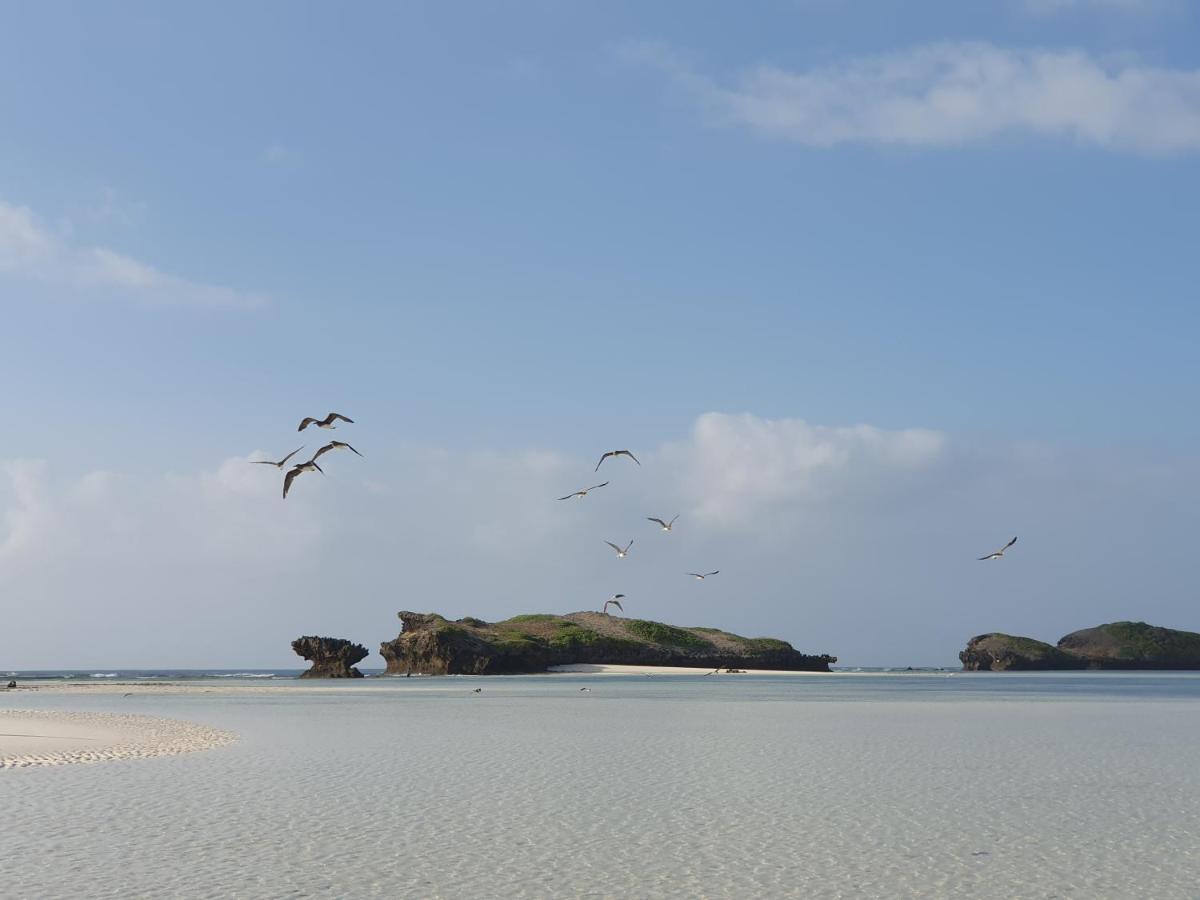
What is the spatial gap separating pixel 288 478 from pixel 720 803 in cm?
2009

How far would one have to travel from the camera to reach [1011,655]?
7087 inches

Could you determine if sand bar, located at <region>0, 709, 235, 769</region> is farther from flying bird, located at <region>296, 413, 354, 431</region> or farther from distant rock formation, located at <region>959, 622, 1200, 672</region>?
distant rock formation, located at <region>959, 622, 1200, 672</region>

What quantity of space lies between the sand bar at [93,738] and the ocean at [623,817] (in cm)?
168

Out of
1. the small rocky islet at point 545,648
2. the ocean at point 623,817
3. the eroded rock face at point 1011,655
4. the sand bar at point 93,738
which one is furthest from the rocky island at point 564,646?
the ocean at point 623,817

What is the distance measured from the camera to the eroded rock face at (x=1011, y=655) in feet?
586

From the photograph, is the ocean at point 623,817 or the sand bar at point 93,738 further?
the sand bar at point 93,738

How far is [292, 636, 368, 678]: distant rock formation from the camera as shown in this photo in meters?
126

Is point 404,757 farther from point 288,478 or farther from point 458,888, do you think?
point 458,888

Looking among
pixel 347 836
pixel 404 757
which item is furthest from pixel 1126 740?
pixel 347 836

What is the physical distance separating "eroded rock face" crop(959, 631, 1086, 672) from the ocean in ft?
498

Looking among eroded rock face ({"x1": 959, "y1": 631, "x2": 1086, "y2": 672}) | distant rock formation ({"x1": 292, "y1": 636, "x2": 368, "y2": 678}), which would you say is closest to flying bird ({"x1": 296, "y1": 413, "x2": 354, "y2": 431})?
distant rock formation ({"x1": 292, "y1": 636, "x2": 368, "y2": 678})

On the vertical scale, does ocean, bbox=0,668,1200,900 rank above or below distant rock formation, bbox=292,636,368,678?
below

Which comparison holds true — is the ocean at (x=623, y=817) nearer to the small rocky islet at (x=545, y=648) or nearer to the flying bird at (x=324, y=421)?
the flying bird at (x=324, y=421)

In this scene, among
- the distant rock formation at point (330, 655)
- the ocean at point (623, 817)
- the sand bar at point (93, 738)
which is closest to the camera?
the ocean at point (623, 817)
